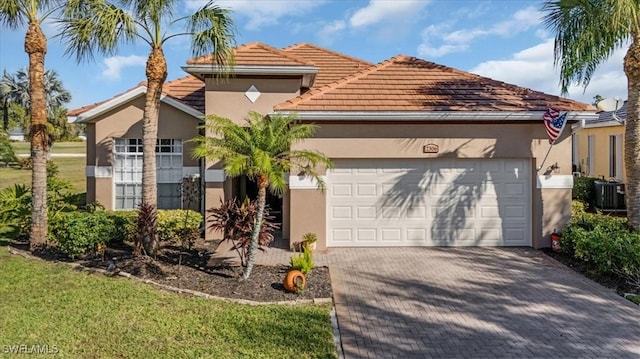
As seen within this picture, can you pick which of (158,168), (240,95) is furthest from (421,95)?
(158,168)

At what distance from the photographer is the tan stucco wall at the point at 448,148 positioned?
1193cm

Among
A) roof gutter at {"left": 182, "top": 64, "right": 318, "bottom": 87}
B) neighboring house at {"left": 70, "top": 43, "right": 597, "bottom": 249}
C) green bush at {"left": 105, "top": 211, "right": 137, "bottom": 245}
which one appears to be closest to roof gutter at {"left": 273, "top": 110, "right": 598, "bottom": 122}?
neighboring house at {"left": 70, "top": 43, "right": 597, "bottom": 249}

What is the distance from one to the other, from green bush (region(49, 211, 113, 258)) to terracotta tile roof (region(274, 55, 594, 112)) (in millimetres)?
5097

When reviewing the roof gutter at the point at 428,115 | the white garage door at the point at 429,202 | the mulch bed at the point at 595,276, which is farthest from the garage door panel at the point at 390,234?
the mulch bed at the point at 595,276

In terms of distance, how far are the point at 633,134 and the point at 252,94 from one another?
972 centimetres

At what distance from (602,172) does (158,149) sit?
19.6 meters

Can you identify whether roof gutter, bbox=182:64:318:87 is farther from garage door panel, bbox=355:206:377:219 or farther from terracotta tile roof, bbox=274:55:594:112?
garage door panel, bbox=355:206:377:219

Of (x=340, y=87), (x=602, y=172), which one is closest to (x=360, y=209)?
(x=340, y=87)

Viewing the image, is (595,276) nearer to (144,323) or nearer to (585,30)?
(585,30)

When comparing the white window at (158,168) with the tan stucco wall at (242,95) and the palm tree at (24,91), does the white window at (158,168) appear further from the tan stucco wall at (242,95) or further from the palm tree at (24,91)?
the palm tree at (24,91)

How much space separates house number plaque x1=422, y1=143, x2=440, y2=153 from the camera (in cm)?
1207

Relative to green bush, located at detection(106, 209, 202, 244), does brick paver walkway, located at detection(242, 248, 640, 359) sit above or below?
below

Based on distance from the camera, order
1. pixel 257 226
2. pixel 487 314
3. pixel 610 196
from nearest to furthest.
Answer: pixel 487 314 < pixel 257 226 < pixel 610 196

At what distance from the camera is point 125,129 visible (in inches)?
573
